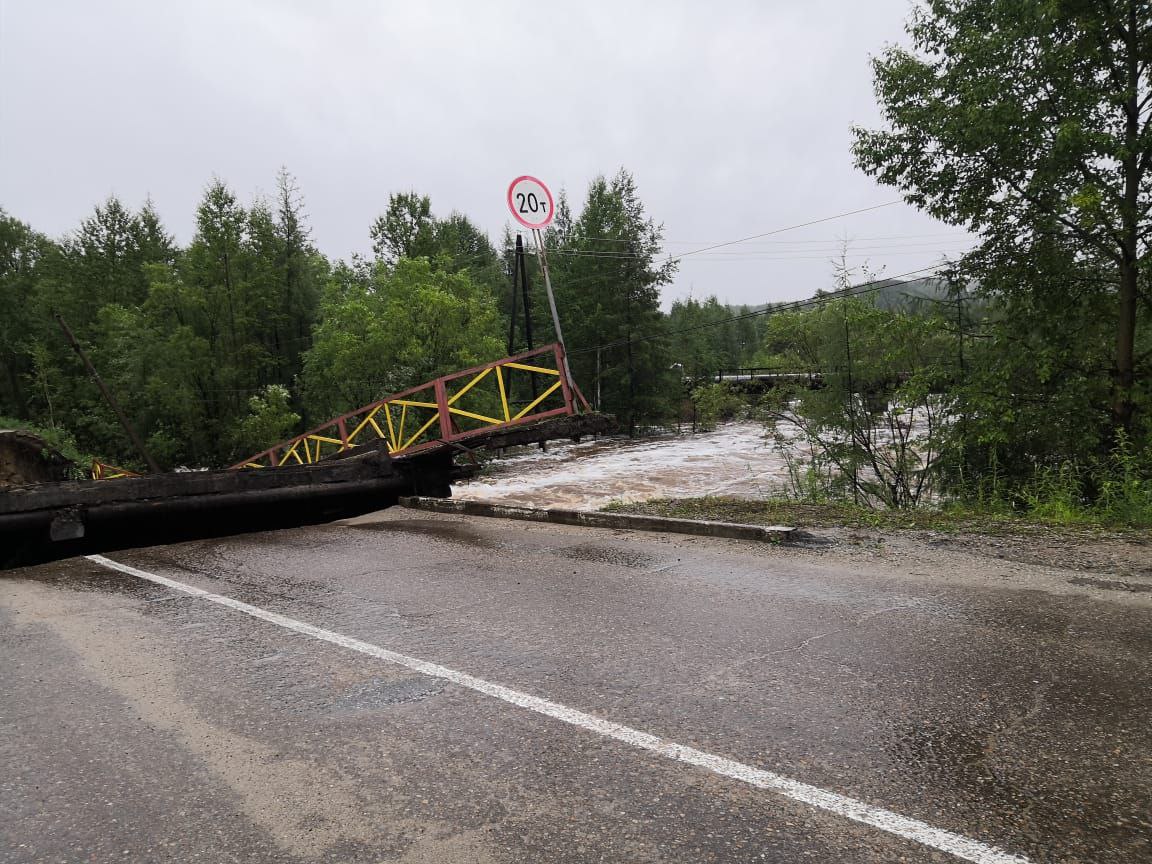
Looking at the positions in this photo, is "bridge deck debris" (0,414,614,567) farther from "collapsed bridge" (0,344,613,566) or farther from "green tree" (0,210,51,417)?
"green tree" (0,210,51,417)

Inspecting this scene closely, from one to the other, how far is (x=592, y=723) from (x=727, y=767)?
2.17ft

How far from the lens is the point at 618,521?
26.6ft

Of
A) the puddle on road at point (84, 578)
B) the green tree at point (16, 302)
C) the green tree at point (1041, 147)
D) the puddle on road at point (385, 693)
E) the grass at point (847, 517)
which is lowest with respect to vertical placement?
the grass at point (847, 517)

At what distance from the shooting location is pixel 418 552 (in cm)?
723

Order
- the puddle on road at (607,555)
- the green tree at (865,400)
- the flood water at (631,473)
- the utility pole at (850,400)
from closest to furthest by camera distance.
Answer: the puddle on road at (607,555), the green tree at (865,400), the utility pole at (850,400), the flood water at (631,473)

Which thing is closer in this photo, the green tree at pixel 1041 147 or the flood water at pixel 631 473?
the green tree at pixel 1041 147

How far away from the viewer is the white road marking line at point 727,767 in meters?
2.20

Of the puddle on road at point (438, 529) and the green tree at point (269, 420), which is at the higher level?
the green tree at point (269, 420)

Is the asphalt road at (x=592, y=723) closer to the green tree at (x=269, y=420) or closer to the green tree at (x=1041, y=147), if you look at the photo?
the green tree at (x=1041, y=147)

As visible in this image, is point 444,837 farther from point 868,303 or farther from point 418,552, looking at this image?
point 868,303

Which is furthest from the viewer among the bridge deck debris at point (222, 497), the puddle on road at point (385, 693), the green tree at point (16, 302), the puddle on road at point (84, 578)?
the green tree at point (16, 302)

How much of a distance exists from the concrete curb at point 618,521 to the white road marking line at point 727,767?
13.3 feet

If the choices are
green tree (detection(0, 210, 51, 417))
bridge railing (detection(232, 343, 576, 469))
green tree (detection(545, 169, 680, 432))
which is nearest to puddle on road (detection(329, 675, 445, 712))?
bridge railing (detection(232, 343, 576, 469))

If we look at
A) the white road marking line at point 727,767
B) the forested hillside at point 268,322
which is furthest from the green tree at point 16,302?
the white road marking line at point 727,767
